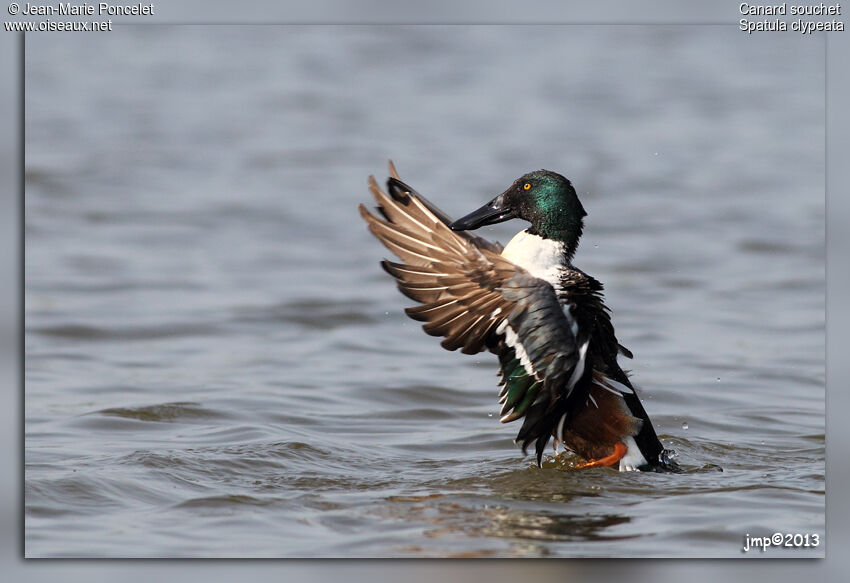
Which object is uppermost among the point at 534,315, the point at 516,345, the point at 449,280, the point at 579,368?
the point at 449,280

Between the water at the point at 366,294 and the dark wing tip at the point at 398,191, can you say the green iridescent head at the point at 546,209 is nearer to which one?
the dark wing tip at the point at 398,191

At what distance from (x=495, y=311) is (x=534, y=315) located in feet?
0.64

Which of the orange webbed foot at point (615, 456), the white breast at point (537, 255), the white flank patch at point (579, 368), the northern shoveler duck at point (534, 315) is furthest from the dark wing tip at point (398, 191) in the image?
the orange webbed foot at point (615, 456)

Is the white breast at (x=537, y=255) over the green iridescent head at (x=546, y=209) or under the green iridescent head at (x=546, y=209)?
under

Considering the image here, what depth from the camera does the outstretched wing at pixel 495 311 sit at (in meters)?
5.66

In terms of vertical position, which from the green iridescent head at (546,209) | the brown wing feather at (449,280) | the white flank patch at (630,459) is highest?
the green iridescent head at (546,209)

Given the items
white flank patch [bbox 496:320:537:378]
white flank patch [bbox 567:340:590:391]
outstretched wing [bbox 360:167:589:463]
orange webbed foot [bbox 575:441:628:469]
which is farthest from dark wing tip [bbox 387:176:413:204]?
orange webbed foot [bbox 575:441:628:469]

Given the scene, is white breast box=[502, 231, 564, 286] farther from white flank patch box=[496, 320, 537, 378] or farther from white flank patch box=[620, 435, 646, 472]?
white flank patch box=[620, 435, 646, 472]

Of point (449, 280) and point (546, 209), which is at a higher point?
point (546, 209)

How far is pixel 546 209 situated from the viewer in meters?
6.25

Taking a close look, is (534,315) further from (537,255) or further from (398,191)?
(398,191)

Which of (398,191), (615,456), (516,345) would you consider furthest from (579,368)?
(398,191)

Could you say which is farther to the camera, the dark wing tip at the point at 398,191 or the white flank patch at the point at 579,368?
the dark wing tip at the point at 398,191

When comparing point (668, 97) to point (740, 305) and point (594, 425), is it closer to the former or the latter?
point (740, 305)
